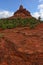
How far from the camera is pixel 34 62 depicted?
36.1 feet

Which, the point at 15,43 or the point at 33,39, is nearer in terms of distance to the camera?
the point at 15,43

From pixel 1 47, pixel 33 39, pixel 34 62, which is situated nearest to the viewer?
pixel 34 62

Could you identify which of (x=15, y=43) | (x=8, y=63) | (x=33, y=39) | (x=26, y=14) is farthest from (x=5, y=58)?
(x=26, y=14)

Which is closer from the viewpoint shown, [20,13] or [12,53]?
[12,53]

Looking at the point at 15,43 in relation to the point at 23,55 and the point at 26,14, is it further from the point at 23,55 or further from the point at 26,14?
the point at 26,14

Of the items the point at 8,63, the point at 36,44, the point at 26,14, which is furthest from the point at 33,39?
the point at 26,14

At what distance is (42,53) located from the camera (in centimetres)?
1130

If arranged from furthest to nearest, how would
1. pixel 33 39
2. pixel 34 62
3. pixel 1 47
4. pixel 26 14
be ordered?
1. pixel 26 14
2. pixel 33 39
3. pixel 1 47
4. pixel 34 62

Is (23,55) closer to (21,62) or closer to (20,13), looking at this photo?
(21,62)

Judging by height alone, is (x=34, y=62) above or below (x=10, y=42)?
below

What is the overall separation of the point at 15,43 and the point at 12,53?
3.10 ft

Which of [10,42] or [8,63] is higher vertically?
[10,42]

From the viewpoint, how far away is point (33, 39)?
13.1 m

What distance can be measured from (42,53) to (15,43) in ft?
5.94
